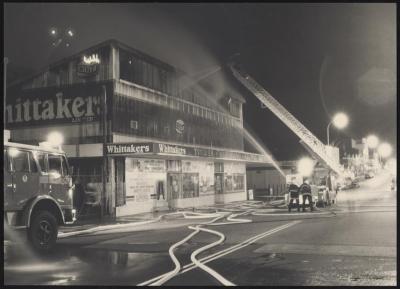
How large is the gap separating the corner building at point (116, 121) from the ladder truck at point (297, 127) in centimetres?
1110

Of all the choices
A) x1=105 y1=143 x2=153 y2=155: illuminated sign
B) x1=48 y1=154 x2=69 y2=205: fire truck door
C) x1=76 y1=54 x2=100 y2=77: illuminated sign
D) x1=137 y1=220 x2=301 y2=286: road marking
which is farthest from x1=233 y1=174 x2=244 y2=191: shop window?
x1=48 y1=154 x2=69 y2=205: fire truck door

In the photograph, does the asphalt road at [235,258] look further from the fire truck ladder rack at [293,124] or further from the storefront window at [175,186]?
the fire truck ladder rack at [293,124]

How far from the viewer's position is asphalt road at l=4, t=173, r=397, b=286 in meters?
7.84

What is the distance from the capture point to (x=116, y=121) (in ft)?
79.2

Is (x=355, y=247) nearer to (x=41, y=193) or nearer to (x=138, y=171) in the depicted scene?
(x=41, y=193)

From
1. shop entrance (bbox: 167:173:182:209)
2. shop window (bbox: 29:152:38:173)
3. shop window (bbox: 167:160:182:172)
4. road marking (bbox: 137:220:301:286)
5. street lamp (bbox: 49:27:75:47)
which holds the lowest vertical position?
road marking (bbox: 137:220:301:286)

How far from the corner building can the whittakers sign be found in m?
0.05

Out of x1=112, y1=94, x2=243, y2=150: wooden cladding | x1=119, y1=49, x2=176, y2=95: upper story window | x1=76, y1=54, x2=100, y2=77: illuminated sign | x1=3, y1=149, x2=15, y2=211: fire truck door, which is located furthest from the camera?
x1=119, y1=49, x2=176, y2=95: upper story window

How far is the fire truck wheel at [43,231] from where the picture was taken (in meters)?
11.2

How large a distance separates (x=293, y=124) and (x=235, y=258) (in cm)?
3270

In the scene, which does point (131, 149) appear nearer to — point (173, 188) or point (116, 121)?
point (116, 121)

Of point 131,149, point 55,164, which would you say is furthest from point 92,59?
point 55,164

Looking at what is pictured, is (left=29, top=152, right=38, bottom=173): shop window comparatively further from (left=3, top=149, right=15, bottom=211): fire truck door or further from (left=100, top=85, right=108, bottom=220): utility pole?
(left=100, top=85, right=108, bottom=220): utility pole

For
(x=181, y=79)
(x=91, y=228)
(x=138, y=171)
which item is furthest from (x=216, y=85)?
(x=91, y=228)
